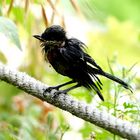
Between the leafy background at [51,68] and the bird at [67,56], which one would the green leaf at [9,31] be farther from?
the bird at [67,56]

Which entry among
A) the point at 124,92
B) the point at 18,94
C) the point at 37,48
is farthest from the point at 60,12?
the point at 18,94

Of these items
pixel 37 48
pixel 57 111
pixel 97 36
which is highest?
pixel 97 36

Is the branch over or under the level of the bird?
under

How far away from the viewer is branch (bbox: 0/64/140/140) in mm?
1501

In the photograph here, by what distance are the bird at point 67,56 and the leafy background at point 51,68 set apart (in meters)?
0.08

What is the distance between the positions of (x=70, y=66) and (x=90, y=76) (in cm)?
6

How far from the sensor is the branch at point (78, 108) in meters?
1.50

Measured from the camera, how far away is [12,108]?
9.24ft

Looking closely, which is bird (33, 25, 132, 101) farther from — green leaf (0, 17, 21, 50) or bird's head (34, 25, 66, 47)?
green leaf (0, 17, 21, 50)

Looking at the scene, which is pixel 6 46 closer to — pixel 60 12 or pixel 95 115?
pixel 60 12

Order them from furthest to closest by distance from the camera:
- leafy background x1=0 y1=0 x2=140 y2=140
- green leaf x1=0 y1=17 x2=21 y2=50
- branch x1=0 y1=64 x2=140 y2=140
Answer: leafy background x1=0 y1=0 x2=140 y2=140
green leaf x1=0 y1=17 x2=21 y2=50
branch x1=0 y1=64 x2=140 y2=140

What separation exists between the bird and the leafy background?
0.25 ft

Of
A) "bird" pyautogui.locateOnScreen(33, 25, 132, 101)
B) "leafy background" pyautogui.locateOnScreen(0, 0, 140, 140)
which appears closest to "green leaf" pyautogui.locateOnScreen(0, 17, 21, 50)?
"leafy background" pyautogui.locateOnScreen(0, 0, 140, 140)

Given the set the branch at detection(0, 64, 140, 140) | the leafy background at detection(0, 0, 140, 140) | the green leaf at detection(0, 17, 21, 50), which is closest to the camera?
the branch at detection(0, 64, 140, 140)
